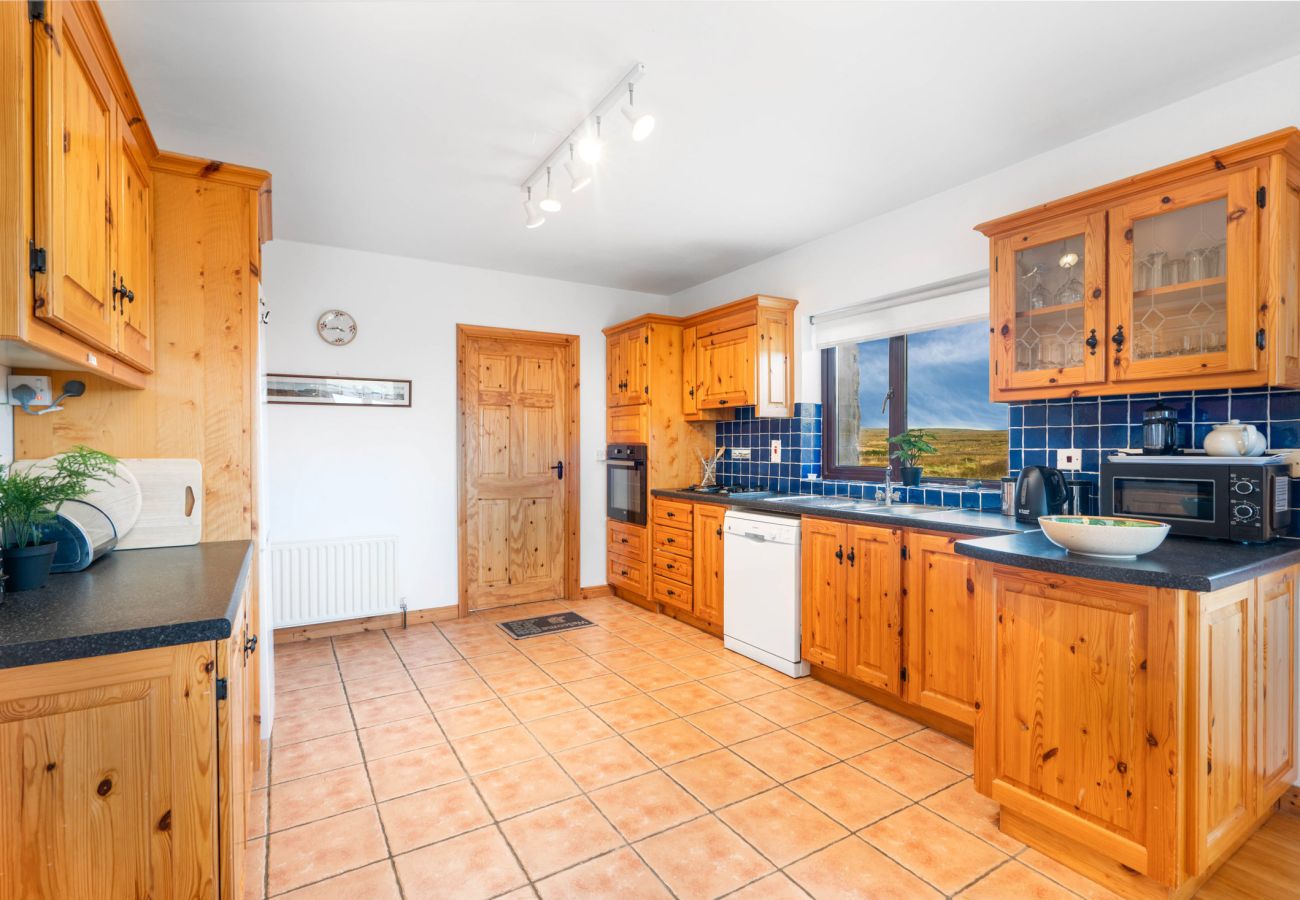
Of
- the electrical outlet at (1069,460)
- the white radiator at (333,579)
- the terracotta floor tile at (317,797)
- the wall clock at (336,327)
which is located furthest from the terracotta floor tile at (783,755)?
the wall clock at (336,327)

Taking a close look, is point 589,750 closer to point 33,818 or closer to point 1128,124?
point 33,818

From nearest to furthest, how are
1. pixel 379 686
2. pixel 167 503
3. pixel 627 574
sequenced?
pixel 167 503 → pixel 379 686 → pixel 627 574

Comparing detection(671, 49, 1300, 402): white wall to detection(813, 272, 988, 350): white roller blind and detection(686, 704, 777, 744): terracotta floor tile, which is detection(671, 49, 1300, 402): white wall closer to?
detection(813, 272, 988, 350): white roller blind

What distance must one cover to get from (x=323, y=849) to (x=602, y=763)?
0.97 m

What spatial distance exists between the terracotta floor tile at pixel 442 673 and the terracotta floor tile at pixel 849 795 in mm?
1886

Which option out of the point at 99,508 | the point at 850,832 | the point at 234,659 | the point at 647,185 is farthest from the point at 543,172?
the point at 850,832

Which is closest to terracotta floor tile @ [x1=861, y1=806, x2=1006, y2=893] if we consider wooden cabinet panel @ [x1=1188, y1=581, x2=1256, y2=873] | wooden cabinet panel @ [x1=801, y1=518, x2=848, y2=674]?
wooden cabinet panel @ [x1=1188, y1=581, x2=1256, y2=873]

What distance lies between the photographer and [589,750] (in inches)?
99.7

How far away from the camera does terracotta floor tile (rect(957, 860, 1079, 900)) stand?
172 centimetres

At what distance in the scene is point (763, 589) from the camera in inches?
136

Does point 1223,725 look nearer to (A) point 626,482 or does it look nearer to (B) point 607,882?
(B) point 607,882

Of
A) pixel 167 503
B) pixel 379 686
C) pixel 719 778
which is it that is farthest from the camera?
pixel 379 686

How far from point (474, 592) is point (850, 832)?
3.25 metres

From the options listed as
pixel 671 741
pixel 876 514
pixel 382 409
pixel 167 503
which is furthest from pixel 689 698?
pixel 382 409
